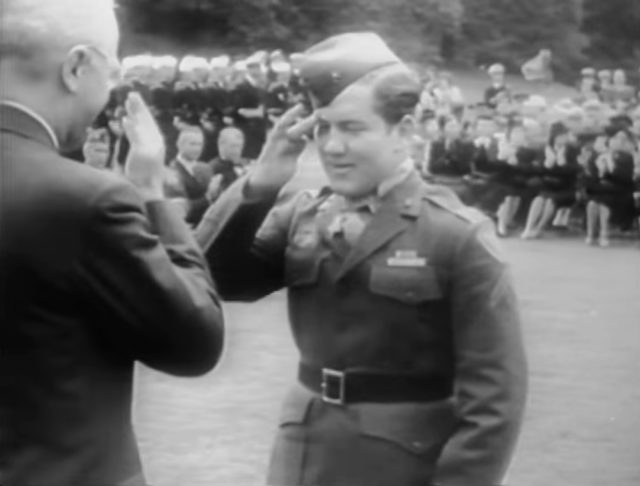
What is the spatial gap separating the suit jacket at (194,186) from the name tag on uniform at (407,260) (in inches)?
248

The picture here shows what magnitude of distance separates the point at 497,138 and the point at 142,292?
→ 785 inches

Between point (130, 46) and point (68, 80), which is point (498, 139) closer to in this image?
point (130, 46)

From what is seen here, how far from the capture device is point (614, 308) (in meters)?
14.3

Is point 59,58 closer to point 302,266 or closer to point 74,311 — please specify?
point 74,311

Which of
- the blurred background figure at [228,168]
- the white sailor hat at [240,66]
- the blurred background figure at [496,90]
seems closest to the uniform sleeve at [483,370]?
the blurred background figure at [228,168]

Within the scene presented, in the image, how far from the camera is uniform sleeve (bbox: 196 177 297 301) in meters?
3.25

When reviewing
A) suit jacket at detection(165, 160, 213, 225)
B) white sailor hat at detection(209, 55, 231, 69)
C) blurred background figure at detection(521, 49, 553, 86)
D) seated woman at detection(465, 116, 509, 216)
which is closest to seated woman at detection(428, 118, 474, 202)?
seated woman at detection(465, 116, 509, 216)

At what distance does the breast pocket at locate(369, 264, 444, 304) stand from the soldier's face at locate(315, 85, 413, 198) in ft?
0.56

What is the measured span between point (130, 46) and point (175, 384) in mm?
14003

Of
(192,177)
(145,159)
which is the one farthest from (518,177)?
(145,159)

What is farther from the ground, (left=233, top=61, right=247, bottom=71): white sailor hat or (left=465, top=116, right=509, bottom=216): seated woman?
(left=233, top=61, right=247, bottom=71): white sailor hat

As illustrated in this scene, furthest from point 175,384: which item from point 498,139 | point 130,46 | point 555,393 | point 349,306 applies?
point 130,46

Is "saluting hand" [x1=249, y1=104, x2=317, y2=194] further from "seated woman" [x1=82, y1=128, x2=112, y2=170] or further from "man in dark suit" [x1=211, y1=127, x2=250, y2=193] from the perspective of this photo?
"seated woman" [x1=82, y1=128, x2=112, y2=170]

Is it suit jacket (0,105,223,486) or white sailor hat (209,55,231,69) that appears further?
white sailor hat (209,55,231,69)
